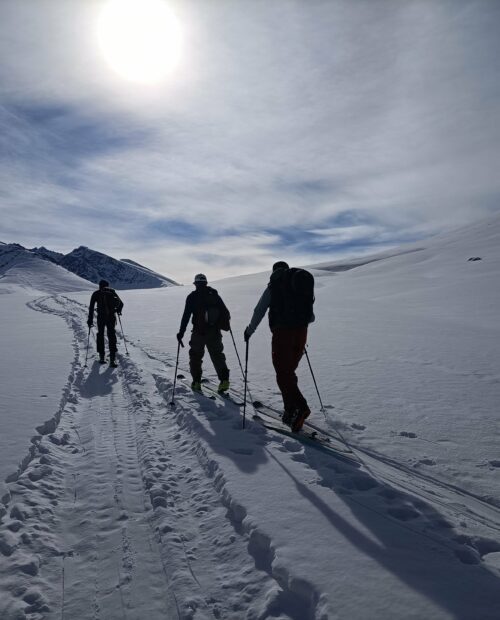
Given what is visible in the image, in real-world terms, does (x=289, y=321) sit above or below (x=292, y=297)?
below

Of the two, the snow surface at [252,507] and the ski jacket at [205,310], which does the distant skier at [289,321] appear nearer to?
the snow surface at [252,507]

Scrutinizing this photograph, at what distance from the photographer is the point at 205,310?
27.2ft

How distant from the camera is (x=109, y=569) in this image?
2984mm

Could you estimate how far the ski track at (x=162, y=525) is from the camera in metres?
2.68

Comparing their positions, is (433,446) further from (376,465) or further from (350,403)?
(350,403)

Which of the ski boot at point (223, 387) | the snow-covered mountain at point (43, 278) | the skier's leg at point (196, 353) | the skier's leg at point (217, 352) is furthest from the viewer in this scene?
the snow-covered mountain at point (43, 278)

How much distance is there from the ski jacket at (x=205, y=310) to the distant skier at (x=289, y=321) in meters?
2.24

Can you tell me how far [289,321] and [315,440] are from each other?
1.71 metres

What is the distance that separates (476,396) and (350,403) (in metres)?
2.31

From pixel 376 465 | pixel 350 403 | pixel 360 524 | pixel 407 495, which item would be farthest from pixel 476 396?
pixel 360 524

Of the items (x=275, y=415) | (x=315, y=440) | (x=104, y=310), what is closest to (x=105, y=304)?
(x=104, y=310)

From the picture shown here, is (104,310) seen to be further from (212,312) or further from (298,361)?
(298,361)

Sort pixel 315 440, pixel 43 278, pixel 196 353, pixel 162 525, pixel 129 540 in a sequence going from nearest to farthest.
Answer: pixel 129 540, pixel 162 525, pixel 315 440, pixel 196 353, pixel 43 278

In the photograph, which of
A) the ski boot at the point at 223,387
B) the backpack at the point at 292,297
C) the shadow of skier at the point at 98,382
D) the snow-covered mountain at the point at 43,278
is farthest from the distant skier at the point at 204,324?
the snow-covered mountain at the point at 43,278
